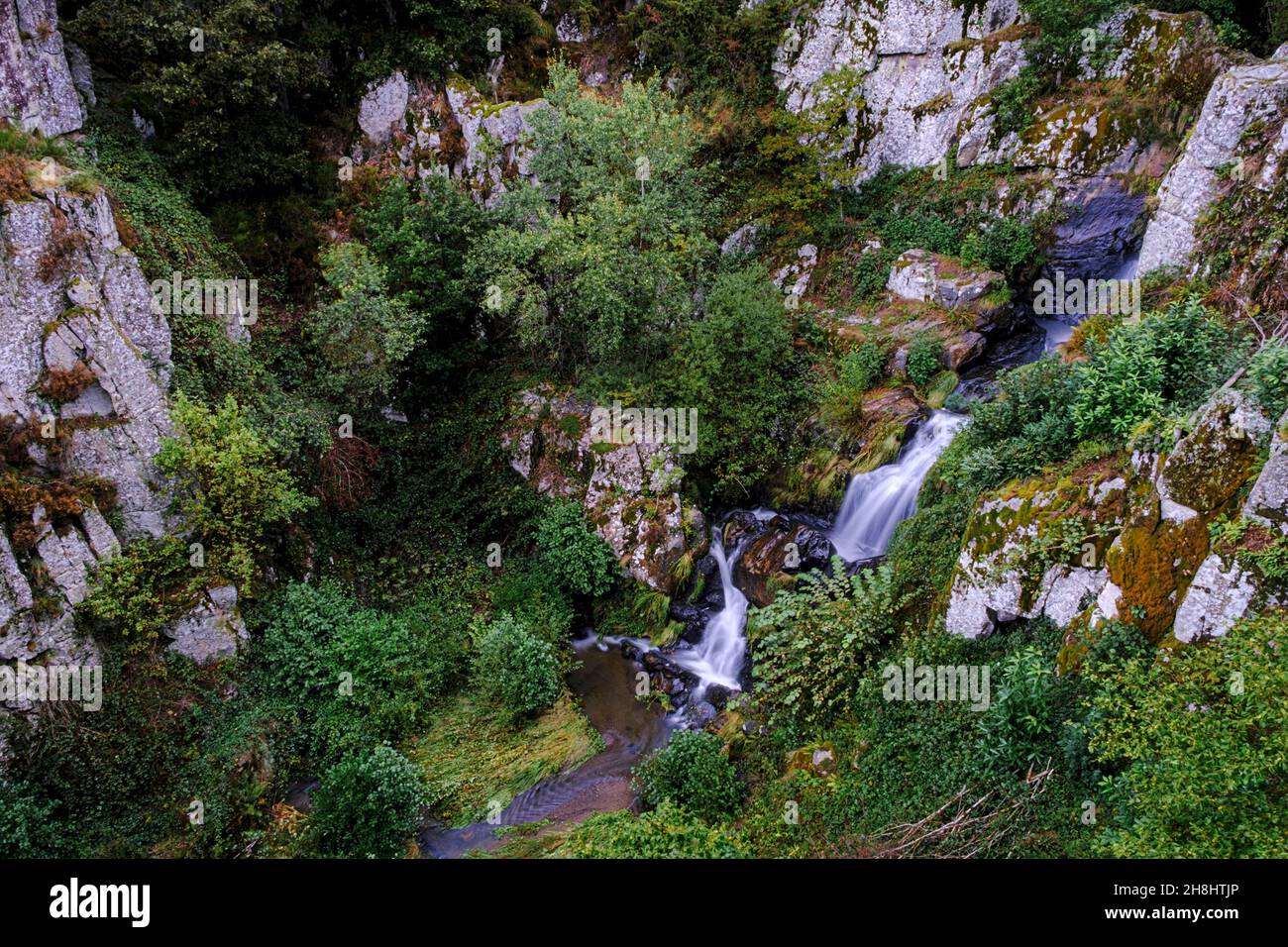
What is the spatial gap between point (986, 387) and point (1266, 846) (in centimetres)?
1224

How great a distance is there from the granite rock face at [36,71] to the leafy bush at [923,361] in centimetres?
1837

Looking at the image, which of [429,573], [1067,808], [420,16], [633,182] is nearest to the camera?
[1067,808]

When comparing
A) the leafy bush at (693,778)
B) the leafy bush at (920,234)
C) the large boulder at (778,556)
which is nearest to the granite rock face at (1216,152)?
the leafy bush at (920,234)

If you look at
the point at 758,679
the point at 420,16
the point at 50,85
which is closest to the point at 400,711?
the point at 758,679

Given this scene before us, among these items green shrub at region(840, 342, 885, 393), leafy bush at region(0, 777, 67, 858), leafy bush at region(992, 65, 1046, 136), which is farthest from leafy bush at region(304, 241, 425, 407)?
leafy bush at region(992, 65, 1046, 136)

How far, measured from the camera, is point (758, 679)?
13.5 meters

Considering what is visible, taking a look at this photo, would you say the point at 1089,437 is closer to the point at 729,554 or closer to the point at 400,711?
the point at 729,554

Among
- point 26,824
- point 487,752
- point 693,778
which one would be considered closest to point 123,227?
point 26,824

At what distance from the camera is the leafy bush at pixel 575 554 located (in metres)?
15.6

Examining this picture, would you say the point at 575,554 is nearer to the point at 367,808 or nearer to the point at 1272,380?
the point at 367,808

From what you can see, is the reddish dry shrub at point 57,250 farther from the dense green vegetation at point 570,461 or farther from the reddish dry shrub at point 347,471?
the reddish dry shrub at point 347,471

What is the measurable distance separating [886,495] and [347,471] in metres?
11.9

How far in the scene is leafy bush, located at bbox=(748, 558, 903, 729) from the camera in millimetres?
11055
